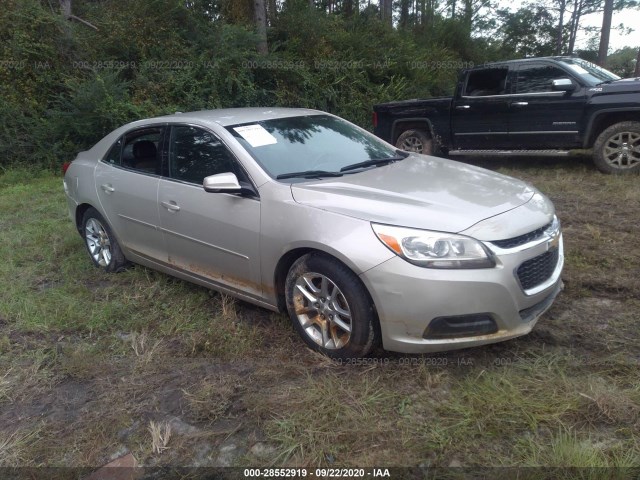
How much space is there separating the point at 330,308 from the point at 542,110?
20.5 feet

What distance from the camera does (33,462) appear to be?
101 inches

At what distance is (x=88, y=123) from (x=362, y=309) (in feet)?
30.1

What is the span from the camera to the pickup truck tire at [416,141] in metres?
9.33

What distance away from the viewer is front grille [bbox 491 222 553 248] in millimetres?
2889

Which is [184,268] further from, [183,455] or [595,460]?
[595,460]

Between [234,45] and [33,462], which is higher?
[234,45]

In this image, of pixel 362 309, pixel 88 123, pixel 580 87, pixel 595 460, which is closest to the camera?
pixel 595 460

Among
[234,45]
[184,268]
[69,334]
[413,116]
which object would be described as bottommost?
[69,334]

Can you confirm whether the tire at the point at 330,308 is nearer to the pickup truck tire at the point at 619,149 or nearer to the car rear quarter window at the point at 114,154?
the car rear quarter window at the point at 114,154

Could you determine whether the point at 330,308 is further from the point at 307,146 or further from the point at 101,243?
the point at 101,243

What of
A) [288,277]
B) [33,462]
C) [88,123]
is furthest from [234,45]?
[33,462]

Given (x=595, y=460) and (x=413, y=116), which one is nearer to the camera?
(x=595, y=460)

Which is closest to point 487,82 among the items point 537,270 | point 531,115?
point 531,115

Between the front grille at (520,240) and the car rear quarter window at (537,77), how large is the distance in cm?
560
